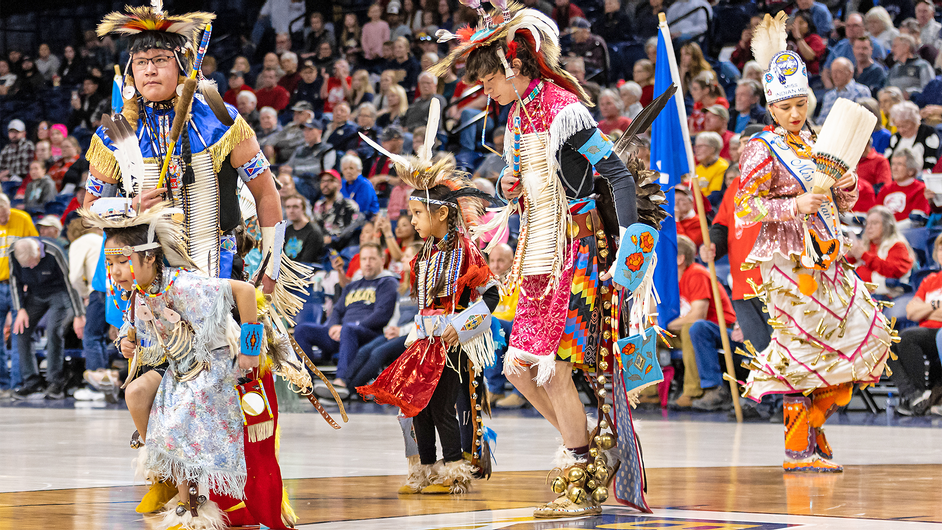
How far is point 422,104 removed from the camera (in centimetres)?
1280

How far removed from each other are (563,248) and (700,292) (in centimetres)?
503

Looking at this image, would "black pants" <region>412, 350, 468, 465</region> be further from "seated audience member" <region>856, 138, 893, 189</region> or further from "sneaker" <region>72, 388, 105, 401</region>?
"sneaker" <region>72, 388, 105, 401</region>

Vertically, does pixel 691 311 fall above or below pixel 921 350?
above

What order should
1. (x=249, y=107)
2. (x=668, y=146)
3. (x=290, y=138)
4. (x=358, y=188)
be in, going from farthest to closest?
(x=249, y=107) → (x=290, y=138) → (x=358, y=188) → (x=668, y=146)

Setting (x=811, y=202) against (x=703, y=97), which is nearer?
(x=811, y=202)

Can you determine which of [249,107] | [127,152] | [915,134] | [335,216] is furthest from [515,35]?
[249,107]

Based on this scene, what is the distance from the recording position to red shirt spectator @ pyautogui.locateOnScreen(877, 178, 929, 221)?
8.95m

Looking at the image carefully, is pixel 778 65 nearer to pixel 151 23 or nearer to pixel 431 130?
pixel 431 130

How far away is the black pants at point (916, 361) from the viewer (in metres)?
8.21

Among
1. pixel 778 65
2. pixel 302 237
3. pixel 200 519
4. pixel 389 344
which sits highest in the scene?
pixel 778 65

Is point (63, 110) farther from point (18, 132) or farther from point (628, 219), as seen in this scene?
point (628, 219)

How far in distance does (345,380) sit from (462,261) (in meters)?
4.76

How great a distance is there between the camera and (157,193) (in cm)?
430

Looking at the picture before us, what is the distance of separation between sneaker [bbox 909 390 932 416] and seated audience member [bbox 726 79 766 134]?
3179 millimetres
